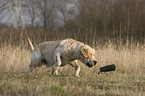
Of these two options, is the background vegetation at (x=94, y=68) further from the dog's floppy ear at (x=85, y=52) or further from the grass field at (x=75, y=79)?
the dog's floppy ear at (x=85, y=52)

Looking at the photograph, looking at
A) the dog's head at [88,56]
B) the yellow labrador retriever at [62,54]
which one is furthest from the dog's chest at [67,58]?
the dog's head at [88,56]

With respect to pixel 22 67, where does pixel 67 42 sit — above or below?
above

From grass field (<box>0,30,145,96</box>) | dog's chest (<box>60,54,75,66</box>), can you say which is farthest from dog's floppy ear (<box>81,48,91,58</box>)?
grass field (<box>0,30,145,96</box>)

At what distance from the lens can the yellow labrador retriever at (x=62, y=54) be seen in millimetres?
3754

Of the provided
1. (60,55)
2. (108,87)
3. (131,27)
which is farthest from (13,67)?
(131,27)

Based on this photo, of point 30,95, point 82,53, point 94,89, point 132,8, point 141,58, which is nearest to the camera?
point 30,95

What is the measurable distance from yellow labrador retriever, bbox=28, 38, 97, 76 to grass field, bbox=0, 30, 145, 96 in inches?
13.1

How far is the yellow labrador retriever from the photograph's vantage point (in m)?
3.75

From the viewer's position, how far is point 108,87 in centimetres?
355

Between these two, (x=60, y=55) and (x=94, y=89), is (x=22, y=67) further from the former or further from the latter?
(x=94, y=89)

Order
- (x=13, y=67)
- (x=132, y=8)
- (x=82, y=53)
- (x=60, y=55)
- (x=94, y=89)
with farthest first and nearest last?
(x=132, y=8)
(x=13, y=67)
(x=60, y=55)
(x=82, y=53)
(x=94, y=89)

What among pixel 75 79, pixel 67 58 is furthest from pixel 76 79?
pixel 67 58

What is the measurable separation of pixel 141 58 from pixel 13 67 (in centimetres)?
390

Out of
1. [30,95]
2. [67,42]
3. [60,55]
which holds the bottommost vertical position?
[30,95]
